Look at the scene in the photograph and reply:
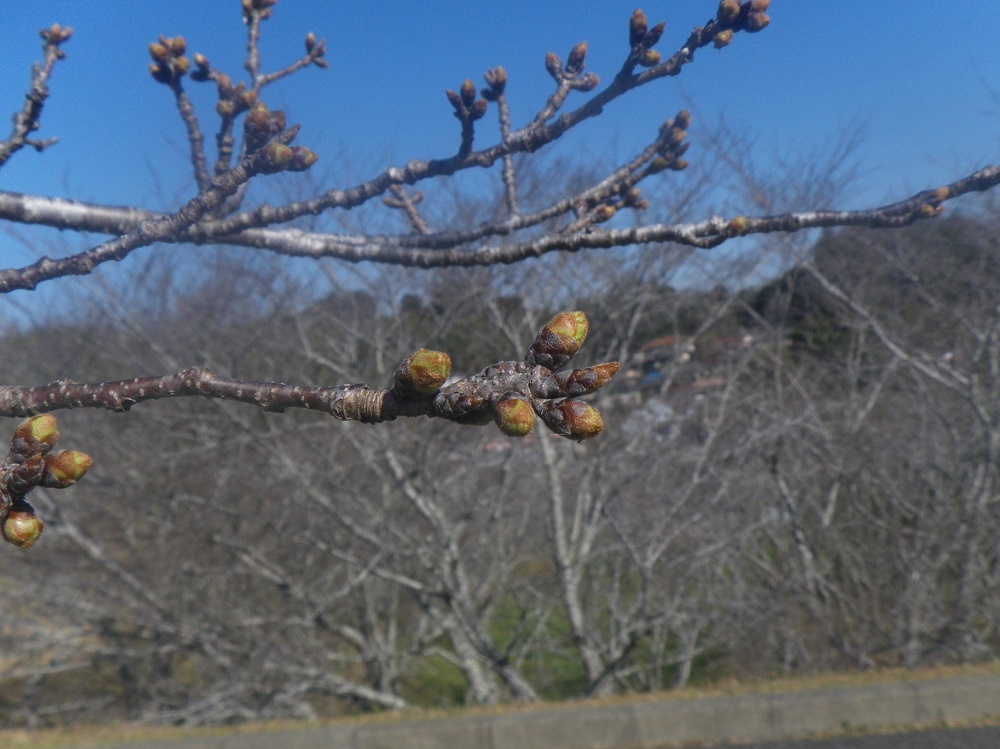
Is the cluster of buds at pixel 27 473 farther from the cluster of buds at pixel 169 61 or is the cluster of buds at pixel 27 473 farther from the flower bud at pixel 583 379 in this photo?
the cluster of buds at pixel 169 61

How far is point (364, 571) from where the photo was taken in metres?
7.89

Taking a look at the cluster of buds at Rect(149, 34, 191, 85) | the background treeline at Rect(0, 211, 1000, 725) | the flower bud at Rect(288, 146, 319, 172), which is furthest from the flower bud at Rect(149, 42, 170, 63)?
the background treeline at Rect(0, 211, 1000, 725)

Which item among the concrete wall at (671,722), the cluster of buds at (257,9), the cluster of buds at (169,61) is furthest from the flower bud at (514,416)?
the concrete wall at (671,722)

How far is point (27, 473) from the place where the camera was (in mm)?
1056

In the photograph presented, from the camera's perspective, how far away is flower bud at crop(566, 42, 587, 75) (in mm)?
2197

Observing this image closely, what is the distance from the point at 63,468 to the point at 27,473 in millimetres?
44

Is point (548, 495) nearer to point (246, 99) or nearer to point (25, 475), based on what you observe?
point (246, 99)

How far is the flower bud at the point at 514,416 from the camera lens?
92cm

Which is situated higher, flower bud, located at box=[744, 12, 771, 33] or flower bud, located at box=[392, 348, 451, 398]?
flower bud, located at box=[744, 12, 771, 33]

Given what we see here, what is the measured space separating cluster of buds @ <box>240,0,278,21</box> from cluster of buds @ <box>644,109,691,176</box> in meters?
1.28

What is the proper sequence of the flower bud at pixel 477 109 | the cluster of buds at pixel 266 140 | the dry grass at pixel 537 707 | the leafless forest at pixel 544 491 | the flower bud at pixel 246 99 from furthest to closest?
the leafless forest at pixel 544 491 → the dry grass at pixel 537 707 → the flower bud at pixel 477 109 → the flower bud at pixel 246 99 → the cluster of buds at pixel 266 140

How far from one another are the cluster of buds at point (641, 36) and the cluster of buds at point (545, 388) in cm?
115

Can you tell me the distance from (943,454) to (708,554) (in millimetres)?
2860

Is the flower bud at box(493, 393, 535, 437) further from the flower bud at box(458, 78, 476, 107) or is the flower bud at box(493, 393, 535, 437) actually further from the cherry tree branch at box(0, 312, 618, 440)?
the flower bud at box(458, 78, 476, 107)
